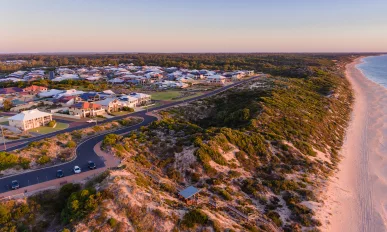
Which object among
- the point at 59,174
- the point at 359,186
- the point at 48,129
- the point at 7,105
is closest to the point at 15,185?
the point at 59,174

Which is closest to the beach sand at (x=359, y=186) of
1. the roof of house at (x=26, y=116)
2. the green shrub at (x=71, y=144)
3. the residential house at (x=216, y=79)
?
the green shrub at (x=71, y=144)

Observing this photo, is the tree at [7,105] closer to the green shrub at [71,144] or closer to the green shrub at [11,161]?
the green shrub at [71,144]

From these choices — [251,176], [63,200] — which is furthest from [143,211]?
[251,176]

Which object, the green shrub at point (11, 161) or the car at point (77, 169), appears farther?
the green shrub at point (11, 161)

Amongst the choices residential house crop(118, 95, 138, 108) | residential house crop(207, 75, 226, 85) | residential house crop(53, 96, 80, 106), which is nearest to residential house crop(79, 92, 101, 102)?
residential house crop(53, 96, 80, 106)

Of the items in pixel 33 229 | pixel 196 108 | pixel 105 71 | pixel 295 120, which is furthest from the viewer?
pixel 105 71

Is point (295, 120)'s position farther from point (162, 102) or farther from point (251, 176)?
point (162, 102)
